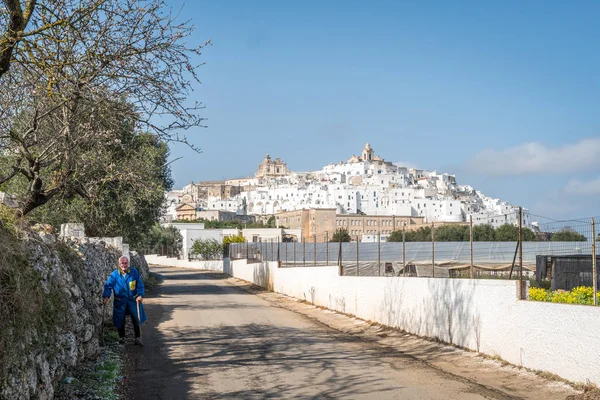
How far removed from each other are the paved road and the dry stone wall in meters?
0.96

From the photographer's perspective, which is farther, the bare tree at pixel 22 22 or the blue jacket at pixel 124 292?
the blue jacket at pixel 124 292

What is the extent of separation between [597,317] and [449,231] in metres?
22.1

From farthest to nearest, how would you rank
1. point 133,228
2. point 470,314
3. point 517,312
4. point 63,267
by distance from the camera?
1. point 133,228
2. point 470,314
3. point 517,312
4. point 63,267

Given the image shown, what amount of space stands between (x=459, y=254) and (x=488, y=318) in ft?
48.9

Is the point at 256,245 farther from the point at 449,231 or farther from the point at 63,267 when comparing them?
the point at 63,267

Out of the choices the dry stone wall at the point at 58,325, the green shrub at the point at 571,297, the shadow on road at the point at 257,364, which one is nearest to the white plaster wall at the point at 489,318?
the shadow on road at the point at 257,364

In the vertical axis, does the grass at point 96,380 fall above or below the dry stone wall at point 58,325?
below

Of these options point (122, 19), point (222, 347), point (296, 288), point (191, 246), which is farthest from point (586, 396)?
point (191, 246)

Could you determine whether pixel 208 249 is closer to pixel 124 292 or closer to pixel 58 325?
pixel 124 292

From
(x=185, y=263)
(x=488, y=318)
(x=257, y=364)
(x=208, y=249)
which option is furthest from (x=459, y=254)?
(x=208, y=249)

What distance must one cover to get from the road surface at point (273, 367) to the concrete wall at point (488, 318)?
3.91 feet

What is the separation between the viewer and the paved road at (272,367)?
938 centimetres

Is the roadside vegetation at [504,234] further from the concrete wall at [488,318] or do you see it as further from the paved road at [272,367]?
the paved road at [272,367]

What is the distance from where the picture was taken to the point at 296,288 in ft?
98.7
